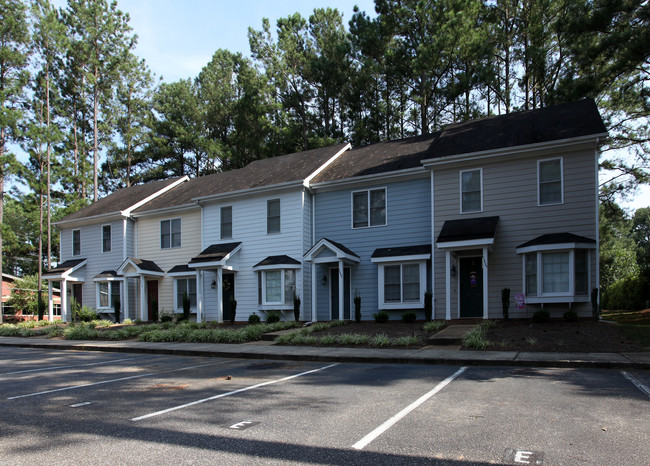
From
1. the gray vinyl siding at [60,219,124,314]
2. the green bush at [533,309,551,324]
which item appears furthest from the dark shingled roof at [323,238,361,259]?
the gray vinyl siding at [60,219,124,314]

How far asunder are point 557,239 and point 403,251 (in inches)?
203

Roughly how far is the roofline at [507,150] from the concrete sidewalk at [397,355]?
742cm

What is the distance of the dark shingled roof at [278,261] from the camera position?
19906 millimetres

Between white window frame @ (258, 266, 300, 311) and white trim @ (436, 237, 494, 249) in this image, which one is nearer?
white trim @ (436, 237, 494, 249)

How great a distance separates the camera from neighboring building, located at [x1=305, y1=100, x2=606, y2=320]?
15391mm

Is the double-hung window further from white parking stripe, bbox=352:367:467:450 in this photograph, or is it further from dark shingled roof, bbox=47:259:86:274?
white parking stripe, bbox=352:367:467:450

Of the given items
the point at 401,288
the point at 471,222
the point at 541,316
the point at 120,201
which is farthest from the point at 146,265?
the point at 541,316

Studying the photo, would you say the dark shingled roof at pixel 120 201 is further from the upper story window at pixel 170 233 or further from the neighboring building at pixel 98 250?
the upper story window at pixel 170 233

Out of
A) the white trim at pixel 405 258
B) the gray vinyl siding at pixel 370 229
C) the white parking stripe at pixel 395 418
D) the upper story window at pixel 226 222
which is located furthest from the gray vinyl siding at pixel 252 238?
the white parking stripe at pixel 395 418

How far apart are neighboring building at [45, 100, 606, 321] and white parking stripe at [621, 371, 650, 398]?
7.05 m

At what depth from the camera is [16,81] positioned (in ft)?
96.5

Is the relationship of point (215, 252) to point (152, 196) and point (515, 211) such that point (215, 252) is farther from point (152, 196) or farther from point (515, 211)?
point (515, 211)

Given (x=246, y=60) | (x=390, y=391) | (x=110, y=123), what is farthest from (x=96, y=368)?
(x=110, y=123)

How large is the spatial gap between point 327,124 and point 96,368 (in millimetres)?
26059
